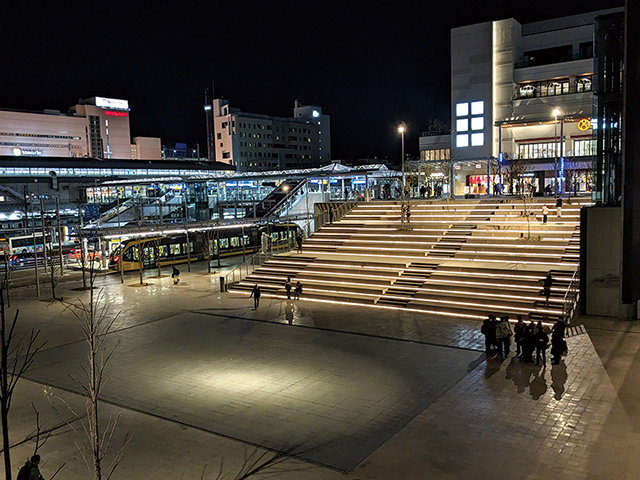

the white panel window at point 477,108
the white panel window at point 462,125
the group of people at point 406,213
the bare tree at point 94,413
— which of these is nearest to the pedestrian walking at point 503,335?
the bare tree at point 94,413

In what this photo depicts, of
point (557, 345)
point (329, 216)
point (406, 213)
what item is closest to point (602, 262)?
point (557, 345)

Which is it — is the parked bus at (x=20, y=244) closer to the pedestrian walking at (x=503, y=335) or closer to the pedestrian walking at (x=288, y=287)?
the pedestrian walking at (x=288, y=287)

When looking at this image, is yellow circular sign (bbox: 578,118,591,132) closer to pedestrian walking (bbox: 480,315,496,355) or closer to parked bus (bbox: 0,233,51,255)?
pedestrian walking (bbox: 480,315,496,355)

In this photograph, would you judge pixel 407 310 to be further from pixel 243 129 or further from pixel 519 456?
A: pixel 243 129

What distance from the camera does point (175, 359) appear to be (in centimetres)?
1494

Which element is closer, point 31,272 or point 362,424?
point 362,424

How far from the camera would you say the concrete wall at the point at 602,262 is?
17.7m

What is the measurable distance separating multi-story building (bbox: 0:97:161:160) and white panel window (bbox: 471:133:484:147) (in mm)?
73493

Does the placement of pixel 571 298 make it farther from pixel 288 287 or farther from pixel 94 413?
pixel 94 413

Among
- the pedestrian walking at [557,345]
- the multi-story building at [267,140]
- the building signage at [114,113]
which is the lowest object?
the pedestrian walking at [557,345]

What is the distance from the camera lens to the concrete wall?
696 inches

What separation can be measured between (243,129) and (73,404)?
352 ft

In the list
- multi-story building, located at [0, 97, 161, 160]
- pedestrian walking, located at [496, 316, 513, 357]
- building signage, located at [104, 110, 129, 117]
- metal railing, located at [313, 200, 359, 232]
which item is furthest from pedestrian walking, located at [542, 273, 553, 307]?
building signage, located at [104, 110, 129, 117]

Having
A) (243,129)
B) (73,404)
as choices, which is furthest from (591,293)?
(243,129)
